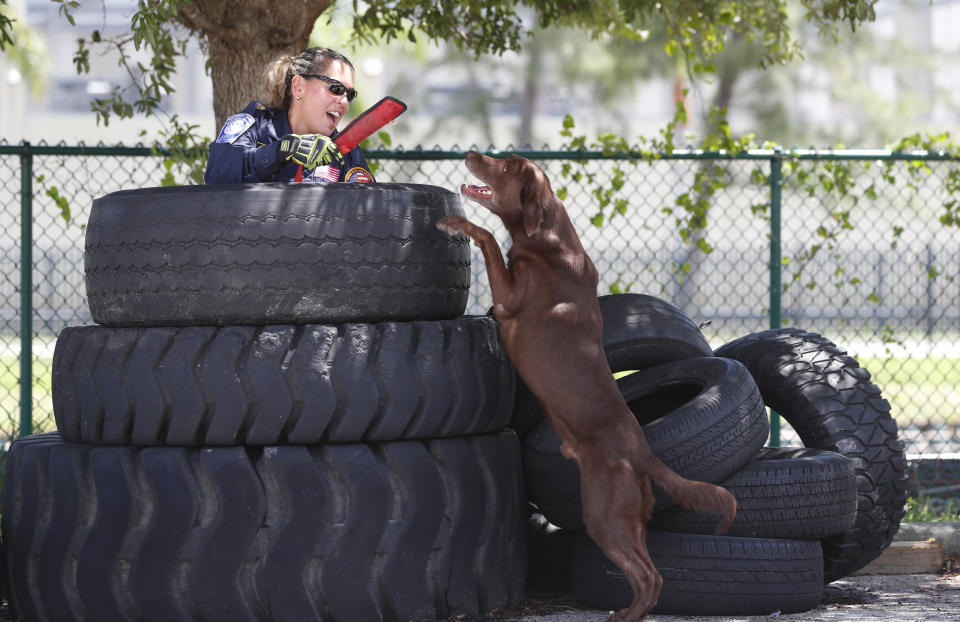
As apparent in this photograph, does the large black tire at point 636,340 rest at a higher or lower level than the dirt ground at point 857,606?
higher

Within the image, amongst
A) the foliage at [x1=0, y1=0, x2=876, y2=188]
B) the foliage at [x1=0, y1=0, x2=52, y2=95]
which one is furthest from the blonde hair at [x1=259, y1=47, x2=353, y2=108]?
the foliage at [x1=0, y1=0, x2=52, y2=95]

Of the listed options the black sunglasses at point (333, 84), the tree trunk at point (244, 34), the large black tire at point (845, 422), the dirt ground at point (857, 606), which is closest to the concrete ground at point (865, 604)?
the dirt ground at point (857, 606)

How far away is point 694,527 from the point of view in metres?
3.96

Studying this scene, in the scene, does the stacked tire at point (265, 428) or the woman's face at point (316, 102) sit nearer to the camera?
the stacked tire at point (265, 428)

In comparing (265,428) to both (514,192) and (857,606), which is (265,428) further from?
(857,606)

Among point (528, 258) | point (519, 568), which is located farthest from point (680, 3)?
point (519, 568)

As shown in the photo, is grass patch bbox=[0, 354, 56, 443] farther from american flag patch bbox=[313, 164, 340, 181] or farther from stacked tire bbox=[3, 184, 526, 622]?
american flag patch bbox=[313, 164, 340, 181]

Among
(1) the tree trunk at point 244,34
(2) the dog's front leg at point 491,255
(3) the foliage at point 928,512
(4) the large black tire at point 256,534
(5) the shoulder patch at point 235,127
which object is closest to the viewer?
(4) the large black tire at point 256,534

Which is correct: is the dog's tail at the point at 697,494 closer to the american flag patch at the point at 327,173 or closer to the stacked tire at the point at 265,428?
the stacked tire at the point at 265,428

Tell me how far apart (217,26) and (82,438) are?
2948mm

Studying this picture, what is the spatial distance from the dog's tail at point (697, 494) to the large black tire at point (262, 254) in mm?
1038

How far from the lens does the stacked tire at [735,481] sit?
152 inches

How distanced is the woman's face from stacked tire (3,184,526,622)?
0.80 m

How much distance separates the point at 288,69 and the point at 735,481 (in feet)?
7.95
